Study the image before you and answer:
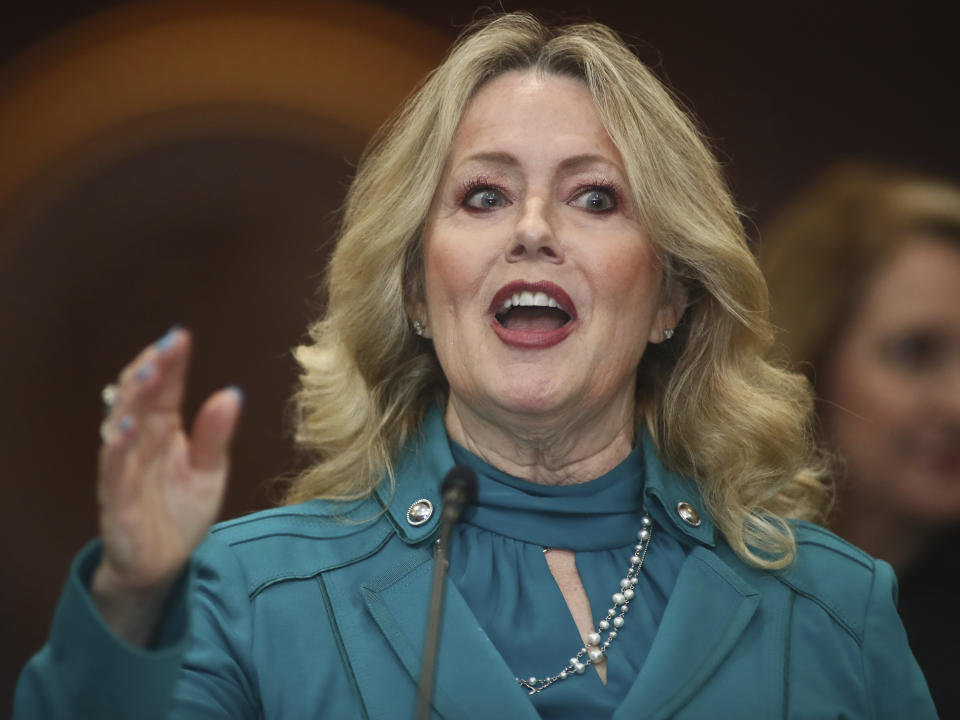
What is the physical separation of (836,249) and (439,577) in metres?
2.37

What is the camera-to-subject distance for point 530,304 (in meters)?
2.08

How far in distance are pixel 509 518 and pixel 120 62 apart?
231cm

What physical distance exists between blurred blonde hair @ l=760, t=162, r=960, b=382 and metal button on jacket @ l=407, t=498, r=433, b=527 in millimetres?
1686

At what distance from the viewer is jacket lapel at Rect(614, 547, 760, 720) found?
1.90 meters

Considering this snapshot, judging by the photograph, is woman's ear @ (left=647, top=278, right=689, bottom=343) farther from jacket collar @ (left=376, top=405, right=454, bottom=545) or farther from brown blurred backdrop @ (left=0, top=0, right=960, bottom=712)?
brown blurred backdrop @ (left=0, top=0, right=960, bottom=712)

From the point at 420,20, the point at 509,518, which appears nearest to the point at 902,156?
the point at 420,20

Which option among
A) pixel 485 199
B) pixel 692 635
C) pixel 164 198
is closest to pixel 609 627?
pixel 692 635

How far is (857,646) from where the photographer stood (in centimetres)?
209

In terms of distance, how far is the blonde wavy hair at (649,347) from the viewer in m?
2.22

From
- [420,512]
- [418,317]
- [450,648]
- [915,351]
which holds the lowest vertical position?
[450,648]

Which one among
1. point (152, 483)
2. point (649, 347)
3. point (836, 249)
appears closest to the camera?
point (152, 483)

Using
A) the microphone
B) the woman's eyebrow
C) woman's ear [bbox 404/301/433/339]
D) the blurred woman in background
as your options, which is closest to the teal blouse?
the microphone

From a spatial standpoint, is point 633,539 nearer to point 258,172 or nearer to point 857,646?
point 857,646

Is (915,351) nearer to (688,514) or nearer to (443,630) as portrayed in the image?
(688,514)
